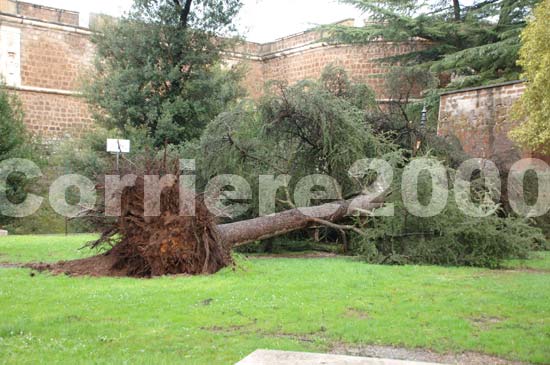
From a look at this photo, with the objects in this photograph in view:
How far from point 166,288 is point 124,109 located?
1621 cm

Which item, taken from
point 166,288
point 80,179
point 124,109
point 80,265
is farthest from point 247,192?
point 124,109

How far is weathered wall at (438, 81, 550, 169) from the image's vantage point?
16934mm

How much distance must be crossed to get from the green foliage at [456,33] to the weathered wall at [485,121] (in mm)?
4837

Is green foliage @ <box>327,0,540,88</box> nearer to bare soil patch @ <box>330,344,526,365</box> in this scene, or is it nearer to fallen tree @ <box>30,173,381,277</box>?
fallen tree @ <box>30,173,381,277</box>

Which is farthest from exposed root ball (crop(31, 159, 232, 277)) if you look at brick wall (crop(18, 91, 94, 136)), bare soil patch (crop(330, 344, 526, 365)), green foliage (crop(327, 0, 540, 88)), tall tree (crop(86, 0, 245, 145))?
brick wall (crop(18, 91, 94, 136))

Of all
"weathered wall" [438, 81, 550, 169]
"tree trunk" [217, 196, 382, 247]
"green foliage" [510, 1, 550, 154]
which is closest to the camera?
"tree trunk" [217, 196, 382, 247]

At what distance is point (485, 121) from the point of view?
18.0 m

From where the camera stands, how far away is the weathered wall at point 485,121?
1693 centimetres

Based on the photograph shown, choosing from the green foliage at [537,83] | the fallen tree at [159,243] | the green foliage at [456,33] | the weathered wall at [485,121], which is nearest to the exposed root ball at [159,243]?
the fallen tree at [159,243]

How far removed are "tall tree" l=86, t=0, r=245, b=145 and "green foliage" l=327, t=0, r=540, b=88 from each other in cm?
718

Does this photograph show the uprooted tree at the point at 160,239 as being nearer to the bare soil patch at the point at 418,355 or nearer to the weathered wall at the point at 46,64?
the bare soil patch at the point at 418,355

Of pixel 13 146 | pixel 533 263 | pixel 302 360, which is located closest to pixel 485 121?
pixel 533 263

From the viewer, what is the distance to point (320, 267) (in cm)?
1070

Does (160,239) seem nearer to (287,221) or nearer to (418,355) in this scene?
(287,221)
